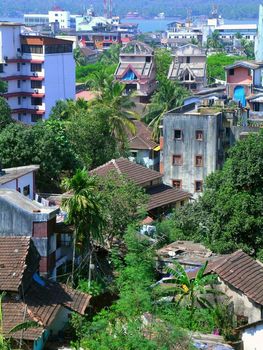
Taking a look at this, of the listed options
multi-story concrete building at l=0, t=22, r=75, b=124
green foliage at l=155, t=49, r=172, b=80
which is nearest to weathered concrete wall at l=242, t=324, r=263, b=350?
multi-story concrete building at l=0, t=22, r=75, b=124

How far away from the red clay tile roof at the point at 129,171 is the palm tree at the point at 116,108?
8.26m

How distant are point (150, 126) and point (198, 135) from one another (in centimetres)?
1495

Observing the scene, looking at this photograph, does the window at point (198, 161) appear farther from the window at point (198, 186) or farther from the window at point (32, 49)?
the window at point (32, 49)

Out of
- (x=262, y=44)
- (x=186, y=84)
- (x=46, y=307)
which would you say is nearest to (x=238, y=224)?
(x=46, y=307)

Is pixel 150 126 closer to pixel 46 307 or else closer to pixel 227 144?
pixel 227 144

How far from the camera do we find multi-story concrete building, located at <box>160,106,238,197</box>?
168 ft

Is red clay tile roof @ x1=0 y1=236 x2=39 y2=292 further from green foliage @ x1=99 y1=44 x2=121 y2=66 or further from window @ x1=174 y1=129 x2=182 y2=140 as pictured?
green foliage @ x1=99 y1=44 x2=121 y2=66

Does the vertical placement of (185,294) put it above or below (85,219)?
below

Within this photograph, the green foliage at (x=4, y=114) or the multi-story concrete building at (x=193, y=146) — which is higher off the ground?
the green foliage at (x=4, y=114)

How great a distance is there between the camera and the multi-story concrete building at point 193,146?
51.3m

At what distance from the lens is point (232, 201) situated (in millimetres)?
33969

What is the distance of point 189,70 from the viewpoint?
101 metres

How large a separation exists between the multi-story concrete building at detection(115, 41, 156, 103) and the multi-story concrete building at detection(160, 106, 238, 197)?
41.1m

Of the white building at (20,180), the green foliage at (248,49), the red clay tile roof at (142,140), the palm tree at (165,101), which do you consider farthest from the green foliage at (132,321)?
the green foliage at (248,49)
